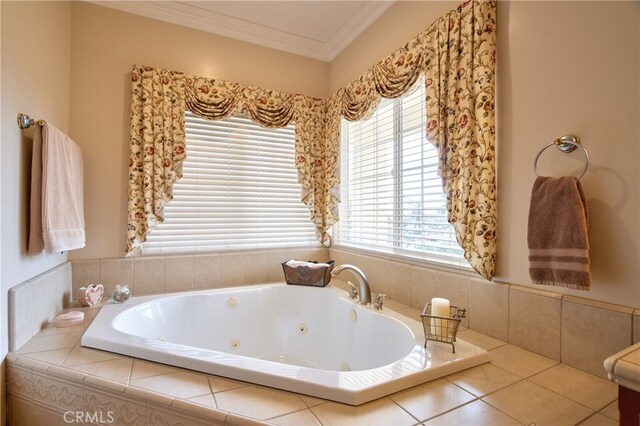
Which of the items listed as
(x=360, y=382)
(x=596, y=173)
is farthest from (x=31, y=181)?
(x=596, y=173)

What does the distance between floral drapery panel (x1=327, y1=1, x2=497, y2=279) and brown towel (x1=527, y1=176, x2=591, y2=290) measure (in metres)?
0.24

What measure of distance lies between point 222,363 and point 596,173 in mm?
1537

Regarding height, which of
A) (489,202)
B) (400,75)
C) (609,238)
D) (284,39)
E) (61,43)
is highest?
(284,39)

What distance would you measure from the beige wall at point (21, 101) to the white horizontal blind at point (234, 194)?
776mm

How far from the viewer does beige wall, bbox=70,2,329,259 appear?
2.03 metres

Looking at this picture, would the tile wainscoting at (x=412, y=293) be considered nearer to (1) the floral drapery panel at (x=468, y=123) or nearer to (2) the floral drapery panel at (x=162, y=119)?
(1) the floral drapery panel at (x=468, y=123)

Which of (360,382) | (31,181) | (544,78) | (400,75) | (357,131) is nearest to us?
(360,382)

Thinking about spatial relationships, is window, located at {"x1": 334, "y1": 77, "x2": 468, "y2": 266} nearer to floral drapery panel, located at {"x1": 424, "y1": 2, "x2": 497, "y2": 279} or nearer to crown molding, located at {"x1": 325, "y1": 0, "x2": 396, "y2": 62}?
floral drapery panel, located at {"x1": 424, "y1": 2, "x2": 497, "y2": 279}

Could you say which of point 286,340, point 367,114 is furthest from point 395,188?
point 286,340

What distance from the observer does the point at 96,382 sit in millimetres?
1069

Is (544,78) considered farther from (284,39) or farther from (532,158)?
(284,39)

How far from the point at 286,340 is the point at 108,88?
219 centimetres

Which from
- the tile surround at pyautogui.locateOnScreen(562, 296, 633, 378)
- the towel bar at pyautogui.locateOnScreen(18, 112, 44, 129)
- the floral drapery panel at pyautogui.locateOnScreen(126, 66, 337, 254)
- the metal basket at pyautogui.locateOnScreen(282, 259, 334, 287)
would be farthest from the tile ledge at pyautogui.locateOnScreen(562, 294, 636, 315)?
the towel bar at pyautogui.locateOnScreen(18, 112, 44, 129)

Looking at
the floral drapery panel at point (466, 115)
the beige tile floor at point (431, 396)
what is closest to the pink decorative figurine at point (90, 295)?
the beige tile floor at point (431, 396)
